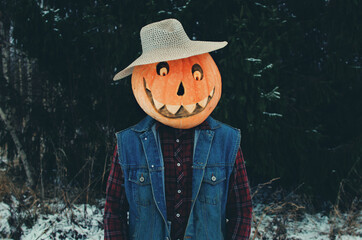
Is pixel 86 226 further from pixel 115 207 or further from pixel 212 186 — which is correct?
pixel 212 186

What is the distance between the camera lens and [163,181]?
155 centimetres

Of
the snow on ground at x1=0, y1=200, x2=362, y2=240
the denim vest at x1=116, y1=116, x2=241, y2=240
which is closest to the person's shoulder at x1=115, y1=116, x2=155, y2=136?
the denim vest at x1=116, y1=116, x2=241, y2=240

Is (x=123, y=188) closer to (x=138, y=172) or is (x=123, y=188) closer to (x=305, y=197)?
(x=138, y=172)

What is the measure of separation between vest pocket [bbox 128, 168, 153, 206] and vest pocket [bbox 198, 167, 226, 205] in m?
0.27

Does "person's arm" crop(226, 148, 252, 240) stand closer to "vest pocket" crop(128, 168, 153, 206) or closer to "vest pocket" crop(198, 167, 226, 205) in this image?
"vest pocket" crop(198, 167, 226, 205)

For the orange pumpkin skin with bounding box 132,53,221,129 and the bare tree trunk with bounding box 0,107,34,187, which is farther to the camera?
the bare tree trunk with bounding box 0,107,34,187

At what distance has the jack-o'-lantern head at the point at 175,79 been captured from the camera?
155 cm

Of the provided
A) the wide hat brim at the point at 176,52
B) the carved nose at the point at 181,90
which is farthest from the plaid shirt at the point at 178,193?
the wide hat brim at the point at 176,52

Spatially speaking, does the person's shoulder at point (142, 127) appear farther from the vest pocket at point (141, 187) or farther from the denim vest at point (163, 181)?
the vest pocket at point (141, 187)

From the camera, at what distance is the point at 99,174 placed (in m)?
4.55

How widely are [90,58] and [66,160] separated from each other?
164 centimetres

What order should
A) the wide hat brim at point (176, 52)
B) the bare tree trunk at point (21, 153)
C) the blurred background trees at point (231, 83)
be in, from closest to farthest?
the wide hat brim at point (176, 52)
the blurred background trees at point (231, 83)
the bare tree trunk at point (21, 153)

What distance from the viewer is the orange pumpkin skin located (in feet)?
5.08

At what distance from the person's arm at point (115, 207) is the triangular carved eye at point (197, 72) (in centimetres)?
61
